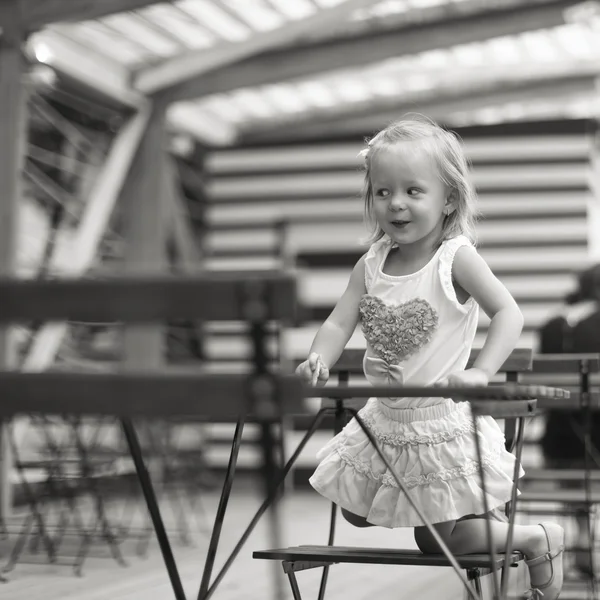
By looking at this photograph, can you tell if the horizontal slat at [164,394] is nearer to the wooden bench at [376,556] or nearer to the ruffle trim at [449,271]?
the wooden bench at [376,556]

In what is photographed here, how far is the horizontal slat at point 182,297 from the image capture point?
5.32 feet

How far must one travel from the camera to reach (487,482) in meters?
2.23

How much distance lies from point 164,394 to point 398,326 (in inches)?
32.4

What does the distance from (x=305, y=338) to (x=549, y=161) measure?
2692 millimetres

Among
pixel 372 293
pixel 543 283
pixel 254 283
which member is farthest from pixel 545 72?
pixel 254 283

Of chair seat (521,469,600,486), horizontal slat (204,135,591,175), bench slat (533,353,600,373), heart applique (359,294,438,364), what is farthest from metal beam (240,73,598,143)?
heart applique (359,294,438,364)

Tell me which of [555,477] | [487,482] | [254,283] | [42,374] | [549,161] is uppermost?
[549,161]

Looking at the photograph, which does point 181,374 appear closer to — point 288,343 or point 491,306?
point 491,306

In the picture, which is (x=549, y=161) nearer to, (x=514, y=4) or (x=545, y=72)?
(x=545, y=72)

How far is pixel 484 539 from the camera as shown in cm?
224

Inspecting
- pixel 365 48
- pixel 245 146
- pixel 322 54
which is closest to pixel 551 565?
pixel 365 48

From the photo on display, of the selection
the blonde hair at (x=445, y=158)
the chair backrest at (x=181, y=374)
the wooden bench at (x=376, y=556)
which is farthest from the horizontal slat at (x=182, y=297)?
the blonde hair at (x=445, y=158)

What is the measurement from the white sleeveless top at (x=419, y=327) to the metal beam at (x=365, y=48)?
6.11 meters

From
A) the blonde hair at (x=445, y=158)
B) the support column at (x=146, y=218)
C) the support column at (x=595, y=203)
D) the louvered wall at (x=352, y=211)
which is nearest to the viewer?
the blonde hair at (x=445, y=158)
